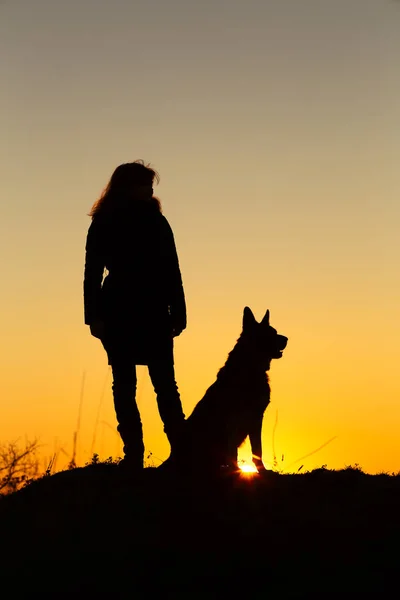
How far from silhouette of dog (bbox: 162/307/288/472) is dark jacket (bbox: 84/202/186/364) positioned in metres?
1.20

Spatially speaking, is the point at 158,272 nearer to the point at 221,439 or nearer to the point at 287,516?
the point at 221,439

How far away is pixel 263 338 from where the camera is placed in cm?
1014

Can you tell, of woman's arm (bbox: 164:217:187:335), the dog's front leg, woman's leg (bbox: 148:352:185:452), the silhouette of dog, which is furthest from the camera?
the dog's front leg

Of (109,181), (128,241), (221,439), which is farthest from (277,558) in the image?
(109,181)

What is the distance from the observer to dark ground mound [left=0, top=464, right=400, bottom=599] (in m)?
5.55

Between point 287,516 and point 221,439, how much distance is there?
2156 mm

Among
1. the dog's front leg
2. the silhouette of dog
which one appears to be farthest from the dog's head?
the dog's front leg

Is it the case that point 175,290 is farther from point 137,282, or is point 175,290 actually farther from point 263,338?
point 263,338

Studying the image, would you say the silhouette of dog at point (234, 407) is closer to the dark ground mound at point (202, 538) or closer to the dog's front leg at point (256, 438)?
the dog's front leg at point (256, 438)

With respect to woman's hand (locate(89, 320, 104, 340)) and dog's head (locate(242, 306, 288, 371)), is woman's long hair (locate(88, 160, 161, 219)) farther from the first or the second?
dog's head (locate(242, 306, 288, 371))

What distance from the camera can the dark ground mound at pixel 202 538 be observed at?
5.55 metres

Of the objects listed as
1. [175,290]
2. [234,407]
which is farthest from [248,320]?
[175,290]

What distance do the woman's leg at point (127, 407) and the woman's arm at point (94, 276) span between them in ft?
1.76

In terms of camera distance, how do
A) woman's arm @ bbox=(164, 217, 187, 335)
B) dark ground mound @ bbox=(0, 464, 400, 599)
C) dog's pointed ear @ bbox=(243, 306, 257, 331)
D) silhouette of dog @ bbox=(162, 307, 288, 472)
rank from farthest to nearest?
1. dog's pointed ear @ bbox=(243, 306, 257, 331)
2. silhouette of dog @ bbox=(162, 307, 288, 472)
3. woman's arm @ bbox=(164, 217, 187, 335)
4. dark ground mound @ bbox=(0, 464, 400, 599)
